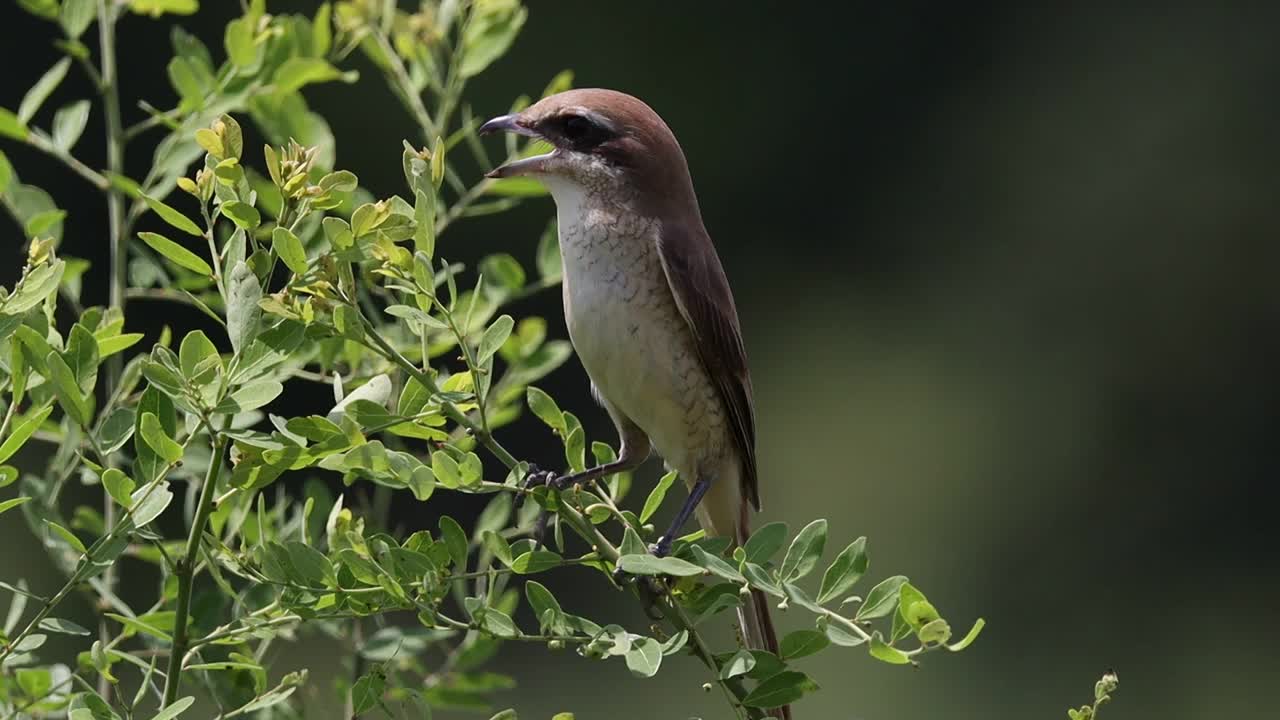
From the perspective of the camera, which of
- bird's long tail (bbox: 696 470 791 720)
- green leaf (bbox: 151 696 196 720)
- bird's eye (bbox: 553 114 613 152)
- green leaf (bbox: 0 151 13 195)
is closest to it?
green leaf (bbox: 151 696 196 720)

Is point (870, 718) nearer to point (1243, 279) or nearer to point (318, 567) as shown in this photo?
point (1243, 279)

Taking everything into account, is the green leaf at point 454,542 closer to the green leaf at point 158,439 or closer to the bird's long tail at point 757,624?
the green leaf at point 158,439

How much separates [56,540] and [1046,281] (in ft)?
35.7

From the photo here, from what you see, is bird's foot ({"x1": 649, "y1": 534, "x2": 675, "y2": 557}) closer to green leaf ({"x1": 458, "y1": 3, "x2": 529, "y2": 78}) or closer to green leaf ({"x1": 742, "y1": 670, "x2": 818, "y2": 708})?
green leaf ({"x1": 742, "y1": 670, "x2": 818, "y2": 708})

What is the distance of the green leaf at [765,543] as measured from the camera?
1.65 meters

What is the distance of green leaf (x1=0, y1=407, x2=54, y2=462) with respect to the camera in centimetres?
148

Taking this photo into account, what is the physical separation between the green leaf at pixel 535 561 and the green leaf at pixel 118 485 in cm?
36

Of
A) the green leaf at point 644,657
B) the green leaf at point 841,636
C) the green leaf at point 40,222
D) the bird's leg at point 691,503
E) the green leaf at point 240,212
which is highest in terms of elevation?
the green leaf at point 240,212

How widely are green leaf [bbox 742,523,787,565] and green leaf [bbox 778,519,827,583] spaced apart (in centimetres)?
1

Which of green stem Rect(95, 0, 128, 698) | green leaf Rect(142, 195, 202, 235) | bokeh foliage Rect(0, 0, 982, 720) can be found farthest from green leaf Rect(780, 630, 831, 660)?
green stem Rect(95, 0, 128, 698)

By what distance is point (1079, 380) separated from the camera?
1177cm

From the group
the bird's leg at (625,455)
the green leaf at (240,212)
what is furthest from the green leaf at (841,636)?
the green leaf at (240,212)

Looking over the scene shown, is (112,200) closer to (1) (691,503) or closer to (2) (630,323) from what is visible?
(2) (630,323)

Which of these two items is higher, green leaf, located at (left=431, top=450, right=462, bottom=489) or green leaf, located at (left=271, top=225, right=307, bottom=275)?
green leaf, located at (left=271, top=225, right=307, bottom=275)
